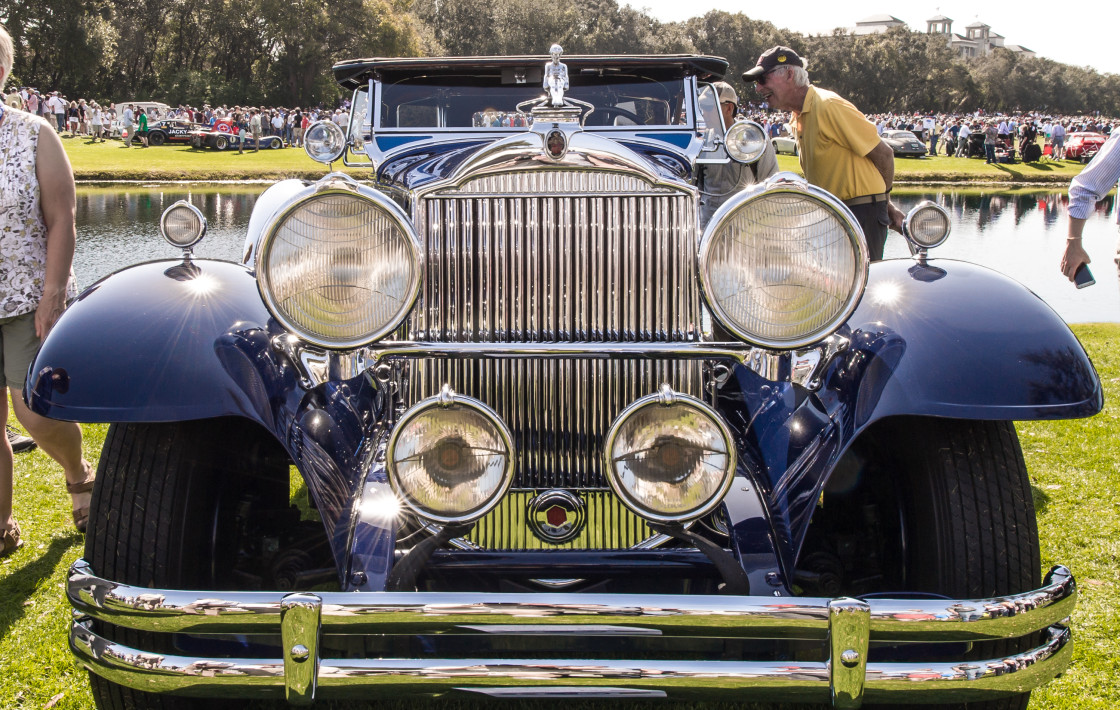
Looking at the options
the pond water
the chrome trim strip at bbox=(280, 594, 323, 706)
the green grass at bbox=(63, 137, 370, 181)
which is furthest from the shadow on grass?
the green grass at bbox=(63, 137, 370, 181)

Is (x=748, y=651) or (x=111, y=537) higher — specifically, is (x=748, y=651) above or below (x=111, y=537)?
below

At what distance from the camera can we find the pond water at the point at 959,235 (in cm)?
1023

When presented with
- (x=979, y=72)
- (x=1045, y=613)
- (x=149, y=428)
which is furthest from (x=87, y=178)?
(x=979, y=72)

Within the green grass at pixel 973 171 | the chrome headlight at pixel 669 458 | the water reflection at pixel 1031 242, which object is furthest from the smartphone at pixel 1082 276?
the green grass at pixel 973 171

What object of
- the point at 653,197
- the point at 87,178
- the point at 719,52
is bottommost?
the point at 87,178

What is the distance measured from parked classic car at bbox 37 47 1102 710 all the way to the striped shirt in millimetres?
1403

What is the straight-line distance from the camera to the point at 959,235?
48.3 feet

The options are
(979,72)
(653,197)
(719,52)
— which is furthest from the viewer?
(979,72)

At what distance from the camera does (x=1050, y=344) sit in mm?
2094

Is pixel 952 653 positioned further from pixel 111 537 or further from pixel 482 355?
pixel 111 537

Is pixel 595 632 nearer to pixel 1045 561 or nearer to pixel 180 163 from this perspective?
pixel 1045 561

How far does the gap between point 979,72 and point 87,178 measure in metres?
82.1

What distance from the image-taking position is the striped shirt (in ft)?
11.4

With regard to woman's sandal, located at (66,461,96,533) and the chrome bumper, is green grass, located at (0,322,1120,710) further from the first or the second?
the chrome bumper
